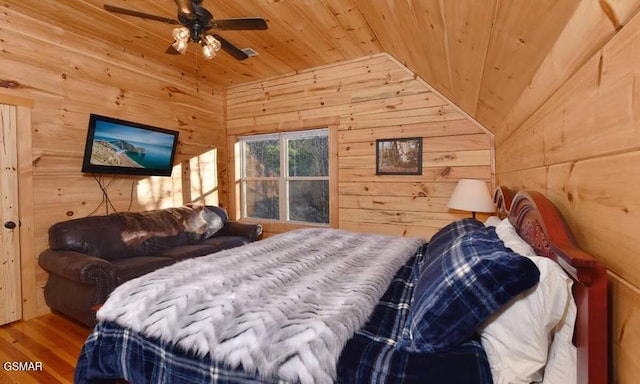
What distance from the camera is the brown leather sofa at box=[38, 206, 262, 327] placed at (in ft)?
7.86

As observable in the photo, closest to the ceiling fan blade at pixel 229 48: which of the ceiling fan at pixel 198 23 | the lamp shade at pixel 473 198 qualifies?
the ceiling fan at pixel 198 23

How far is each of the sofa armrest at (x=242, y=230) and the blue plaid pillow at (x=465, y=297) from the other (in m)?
3.12

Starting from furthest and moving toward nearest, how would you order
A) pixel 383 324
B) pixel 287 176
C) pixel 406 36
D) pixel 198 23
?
pixel 287 176 < pixel 406 36 < pixel 198 23 < pixel 383 324

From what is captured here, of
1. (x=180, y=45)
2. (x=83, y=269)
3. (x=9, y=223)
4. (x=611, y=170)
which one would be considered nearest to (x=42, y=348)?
(x=83, y=269)

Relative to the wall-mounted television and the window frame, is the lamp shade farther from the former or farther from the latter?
the wall-mounted television

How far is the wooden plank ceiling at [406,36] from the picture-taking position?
106cm

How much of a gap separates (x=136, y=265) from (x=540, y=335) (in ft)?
9.72

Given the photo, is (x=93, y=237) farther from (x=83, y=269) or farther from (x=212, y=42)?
(x=212, y=42)

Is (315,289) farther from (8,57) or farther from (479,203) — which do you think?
(8,57)

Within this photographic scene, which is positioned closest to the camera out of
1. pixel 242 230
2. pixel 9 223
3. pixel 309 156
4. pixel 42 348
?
pixel 42 348

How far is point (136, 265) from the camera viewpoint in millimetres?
2695

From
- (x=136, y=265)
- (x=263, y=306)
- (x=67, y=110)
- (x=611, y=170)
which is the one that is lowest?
(x=136, y=265)

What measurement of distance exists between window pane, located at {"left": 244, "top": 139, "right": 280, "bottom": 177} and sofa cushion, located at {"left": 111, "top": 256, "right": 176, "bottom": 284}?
2.10 metres

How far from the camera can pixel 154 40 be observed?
3.32 metres
